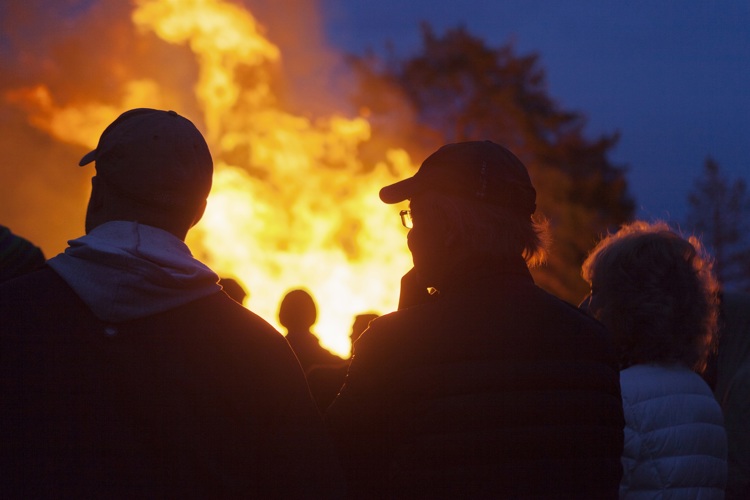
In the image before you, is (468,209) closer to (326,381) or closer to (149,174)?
(149,174)

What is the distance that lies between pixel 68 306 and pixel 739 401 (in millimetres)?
2825

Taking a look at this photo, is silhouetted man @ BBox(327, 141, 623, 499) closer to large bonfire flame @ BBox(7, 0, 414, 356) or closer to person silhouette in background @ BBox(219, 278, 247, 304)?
person silhouette in background @ BBox(219, 278, 247, 304)

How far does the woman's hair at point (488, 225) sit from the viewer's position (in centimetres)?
221

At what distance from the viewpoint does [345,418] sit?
2123mm

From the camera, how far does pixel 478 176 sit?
7.46ft

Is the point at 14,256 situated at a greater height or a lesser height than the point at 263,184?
lesser

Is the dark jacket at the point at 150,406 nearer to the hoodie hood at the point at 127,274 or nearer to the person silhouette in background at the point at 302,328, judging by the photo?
the hoodie hood at the point at 127,274

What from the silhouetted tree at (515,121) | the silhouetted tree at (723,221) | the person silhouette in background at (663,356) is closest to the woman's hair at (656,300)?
the person silhouette in background at (663,356)

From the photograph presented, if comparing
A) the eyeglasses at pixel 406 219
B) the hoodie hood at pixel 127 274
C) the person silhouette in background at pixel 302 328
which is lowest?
the hoodie hood at pixel 127 274

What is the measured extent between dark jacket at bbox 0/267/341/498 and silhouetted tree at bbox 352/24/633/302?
1951 centimetres

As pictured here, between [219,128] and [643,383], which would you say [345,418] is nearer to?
[643,383]

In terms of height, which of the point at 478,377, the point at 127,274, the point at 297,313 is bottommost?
the point at 478,377

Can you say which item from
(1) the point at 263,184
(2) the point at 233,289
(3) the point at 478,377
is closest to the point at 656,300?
(3) the point at 478,377

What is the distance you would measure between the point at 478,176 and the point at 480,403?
0.66 metres
